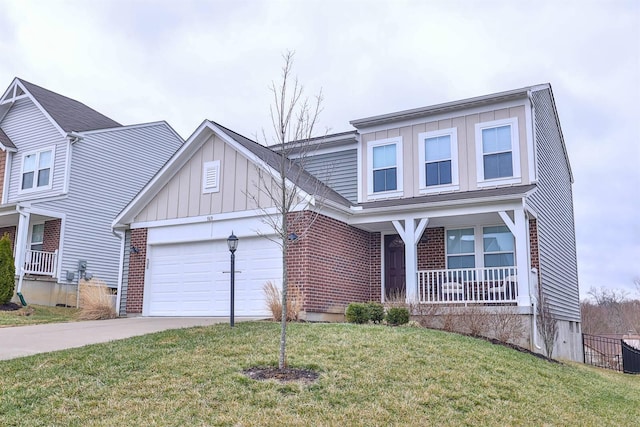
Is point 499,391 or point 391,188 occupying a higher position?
point 391,188

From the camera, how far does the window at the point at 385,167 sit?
16.2m

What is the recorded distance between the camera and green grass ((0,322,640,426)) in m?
6.26

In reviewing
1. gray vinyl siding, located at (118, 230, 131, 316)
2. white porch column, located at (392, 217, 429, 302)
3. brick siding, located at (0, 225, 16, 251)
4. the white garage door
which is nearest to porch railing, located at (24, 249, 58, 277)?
brick siding, located at (0, 225, 16, 251)

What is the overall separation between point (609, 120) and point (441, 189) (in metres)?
12.3

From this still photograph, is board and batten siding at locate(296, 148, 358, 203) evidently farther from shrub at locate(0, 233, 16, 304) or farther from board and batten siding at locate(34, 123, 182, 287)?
shrub at locate(0, 233, 16, 304)

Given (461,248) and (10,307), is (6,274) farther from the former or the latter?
(461,248)

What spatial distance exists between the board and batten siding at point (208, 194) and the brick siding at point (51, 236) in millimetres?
6313

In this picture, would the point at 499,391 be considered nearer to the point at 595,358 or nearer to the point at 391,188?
the point at 391,188

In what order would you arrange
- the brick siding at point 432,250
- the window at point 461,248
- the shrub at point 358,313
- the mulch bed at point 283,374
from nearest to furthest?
the mulch bed at point 283,374 → the shrub at point 358,313 → the window at point 461,248 → the brick siding at point 432,250

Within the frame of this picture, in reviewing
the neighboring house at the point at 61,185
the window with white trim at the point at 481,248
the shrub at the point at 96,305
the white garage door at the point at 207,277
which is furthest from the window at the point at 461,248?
the neighboring house at the point at 61,185

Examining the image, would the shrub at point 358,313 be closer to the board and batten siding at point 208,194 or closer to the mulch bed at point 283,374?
the board and batten siding at point 208,194

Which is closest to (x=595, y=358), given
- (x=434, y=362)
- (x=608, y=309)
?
(x=434, y=362)

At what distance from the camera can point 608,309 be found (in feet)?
157

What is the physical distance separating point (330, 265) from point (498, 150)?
5.14 meters
